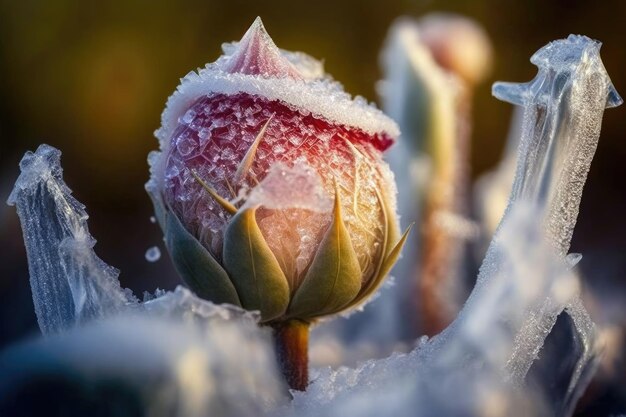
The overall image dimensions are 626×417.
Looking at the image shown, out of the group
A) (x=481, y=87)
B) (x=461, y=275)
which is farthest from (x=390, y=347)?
(x=481, y=87)

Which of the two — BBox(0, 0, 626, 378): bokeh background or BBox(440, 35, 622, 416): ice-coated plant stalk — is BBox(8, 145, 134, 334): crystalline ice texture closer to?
BBox(440, 35, 622, 416): ice-coated plant stalk

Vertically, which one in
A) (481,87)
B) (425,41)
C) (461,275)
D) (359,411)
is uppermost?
(481,87)

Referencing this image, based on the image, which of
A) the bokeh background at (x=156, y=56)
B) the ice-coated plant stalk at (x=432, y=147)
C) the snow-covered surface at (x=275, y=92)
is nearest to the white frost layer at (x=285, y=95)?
the snow-covered surface at (x=275, y=92)

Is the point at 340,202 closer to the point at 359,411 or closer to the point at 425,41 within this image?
the point at 359,411

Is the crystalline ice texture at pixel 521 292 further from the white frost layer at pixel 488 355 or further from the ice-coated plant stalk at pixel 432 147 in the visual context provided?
the ice-coated plant stalk at pixel 432 147

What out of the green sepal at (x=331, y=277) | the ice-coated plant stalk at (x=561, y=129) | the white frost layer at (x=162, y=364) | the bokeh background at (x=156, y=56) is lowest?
the white frost layer at (x=162, y=364)

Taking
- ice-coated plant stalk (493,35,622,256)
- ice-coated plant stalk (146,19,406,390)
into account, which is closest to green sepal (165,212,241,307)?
ice-coated plant stalk (146,19,406,390)

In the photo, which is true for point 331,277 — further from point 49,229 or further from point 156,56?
point 156,56
